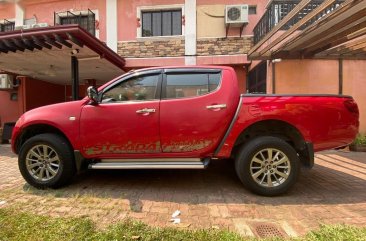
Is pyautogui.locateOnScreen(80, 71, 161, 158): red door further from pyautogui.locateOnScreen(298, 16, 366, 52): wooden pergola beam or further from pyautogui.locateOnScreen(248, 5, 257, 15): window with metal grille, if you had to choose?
pyautogui.locateOnScreen(248, 5, 257, 15): window with metal grille

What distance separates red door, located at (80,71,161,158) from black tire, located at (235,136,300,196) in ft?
4.39

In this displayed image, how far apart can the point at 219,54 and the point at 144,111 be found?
24.7ft

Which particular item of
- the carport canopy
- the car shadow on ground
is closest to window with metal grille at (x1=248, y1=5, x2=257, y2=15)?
the carport canopy

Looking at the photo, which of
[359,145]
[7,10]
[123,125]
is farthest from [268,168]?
[7,10]

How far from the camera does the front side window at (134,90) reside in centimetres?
454

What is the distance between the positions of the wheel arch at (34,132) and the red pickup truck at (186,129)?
0.11 feet

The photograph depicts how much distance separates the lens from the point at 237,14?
34.9 feet

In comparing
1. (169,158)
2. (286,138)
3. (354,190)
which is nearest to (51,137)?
(169,158)

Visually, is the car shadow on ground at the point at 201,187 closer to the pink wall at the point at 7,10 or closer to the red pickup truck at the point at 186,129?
the red pickup truck at the point at 186,129

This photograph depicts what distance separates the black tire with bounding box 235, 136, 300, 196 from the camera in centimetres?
418

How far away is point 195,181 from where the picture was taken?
5004 mm

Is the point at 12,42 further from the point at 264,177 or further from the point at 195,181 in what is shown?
the point at 264,177

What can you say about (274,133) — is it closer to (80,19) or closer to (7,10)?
(80,19)

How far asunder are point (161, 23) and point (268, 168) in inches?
360
